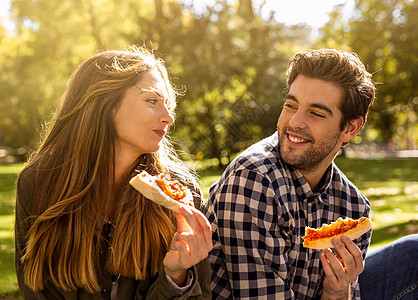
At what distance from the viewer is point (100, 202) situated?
2936 mm

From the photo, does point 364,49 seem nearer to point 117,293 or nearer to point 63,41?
point 63,41

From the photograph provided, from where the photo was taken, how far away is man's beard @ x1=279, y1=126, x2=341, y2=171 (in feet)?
11.0

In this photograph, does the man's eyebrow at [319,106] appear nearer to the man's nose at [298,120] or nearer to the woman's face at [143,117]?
the man's nose at [298,120]

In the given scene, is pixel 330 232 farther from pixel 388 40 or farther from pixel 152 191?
pixel 388 40

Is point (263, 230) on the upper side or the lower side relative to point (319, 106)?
lower

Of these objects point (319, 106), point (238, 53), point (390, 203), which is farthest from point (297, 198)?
point (238, 53)

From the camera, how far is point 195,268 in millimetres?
2713

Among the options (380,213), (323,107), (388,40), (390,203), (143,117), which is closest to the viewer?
(143,117)

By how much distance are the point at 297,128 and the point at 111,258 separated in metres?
1.56

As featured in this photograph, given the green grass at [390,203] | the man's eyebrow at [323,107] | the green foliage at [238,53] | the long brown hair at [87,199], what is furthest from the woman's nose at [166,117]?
the green foliage at [238,53]

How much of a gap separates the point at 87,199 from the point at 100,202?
0.09m

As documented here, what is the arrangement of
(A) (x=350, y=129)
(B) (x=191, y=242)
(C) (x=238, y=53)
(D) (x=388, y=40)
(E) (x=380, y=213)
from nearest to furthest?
(B) (x=191, y=242) → (A) (x=350, y=129) → (E) (x=380, y=213) → (D) (x=388, y=40) → (C) (x=238, y=53)

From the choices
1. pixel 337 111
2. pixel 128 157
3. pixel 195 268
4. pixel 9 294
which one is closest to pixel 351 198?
pixel 337 111

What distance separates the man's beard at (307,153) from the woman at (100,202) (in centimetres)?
92
